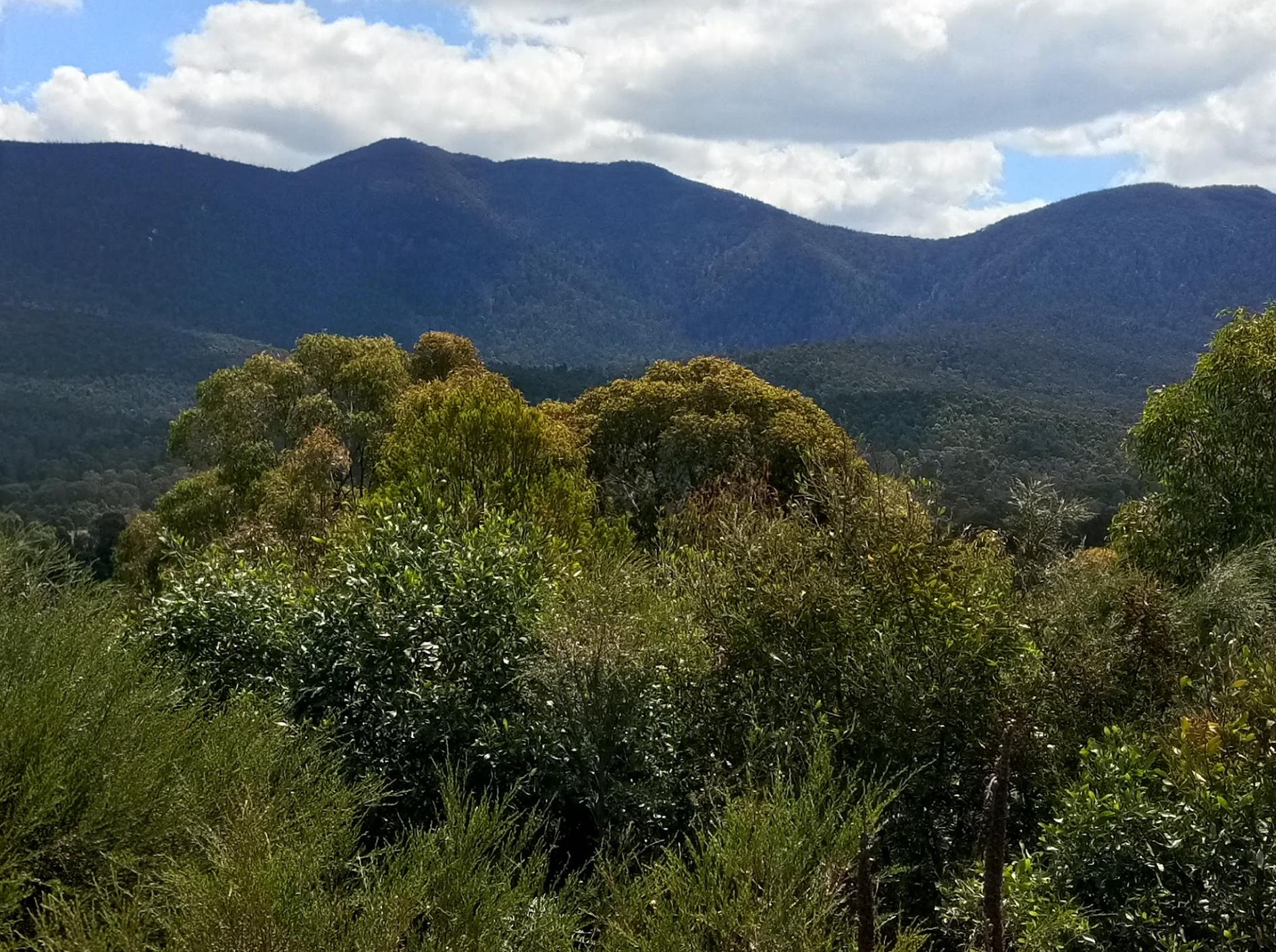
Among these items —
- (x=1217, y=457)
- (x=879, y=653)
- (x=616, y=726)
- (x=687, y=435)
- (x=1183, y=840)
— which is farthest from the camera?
(x=687, y=435)

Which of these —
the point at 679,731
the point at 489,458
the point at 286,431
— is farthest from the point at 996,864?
the point at 286,431

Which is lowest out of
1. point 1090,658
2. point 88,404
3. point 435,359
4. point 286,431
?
point 88,404

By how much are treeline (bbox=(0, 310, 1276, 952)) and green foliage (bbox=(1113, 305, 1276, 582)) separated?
6 centimetres

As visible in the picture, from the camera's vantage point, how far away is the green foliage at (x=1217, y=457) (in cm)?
1705

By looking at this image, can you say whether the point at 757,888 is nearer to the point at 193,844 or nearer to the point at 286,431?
the point at 193,844

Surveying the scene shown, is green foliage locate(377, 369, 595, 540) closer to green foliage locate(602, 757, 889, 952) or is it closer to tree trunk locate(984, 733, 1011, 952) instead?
green foliage locate(602, 757, 889, 952)

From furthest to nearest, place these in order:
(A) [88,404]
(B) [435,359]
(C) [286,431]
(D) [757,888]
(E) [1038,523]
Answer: (A) [88,404] → (B) [435,359] → (C) [286,431] → (E) [1038,523] → (D) [757,888]

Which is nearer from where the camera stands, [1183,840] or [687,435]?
[1183,840]

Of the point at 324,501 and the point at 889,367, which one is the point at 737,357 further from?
the point at 324,501

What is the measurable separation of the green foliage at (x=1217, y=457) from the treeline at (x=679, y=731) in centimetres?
6

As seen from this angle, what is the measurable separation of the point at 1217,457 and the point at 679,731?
37.7 feet

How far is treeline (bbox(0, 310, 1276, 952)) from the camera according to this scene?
6.81 m

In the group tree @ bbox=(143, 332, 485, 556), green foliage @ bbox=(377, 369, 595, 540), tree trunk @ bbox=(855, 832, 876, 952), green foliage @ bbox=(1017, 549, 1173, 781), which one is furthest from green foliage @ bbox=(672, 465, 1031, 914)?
tree @ bbox=(143, 332, 485, 556)

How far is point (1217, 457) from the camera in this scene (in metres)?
17.5
